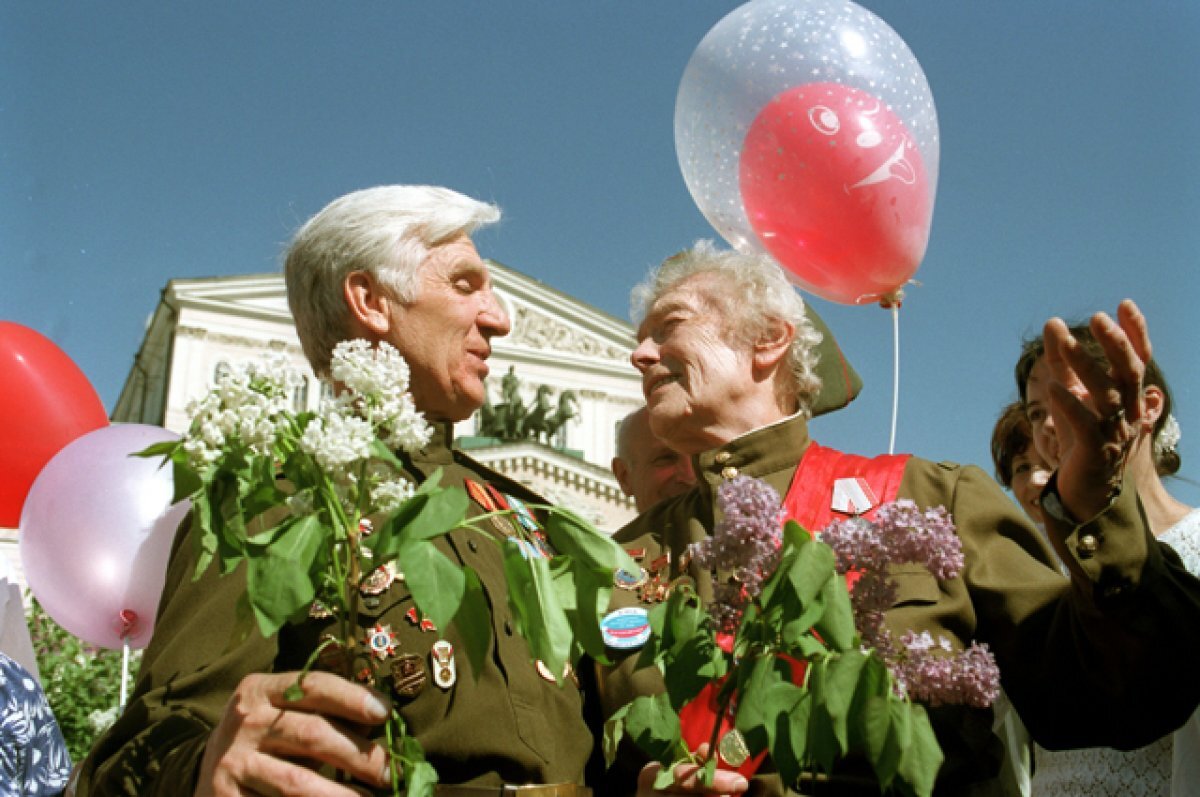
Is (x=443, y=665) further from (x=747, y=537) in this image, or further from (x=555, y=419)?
(x=555, y=419)

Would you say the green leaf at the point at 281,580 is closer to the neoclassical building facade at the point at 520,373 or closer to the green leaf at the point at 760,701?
the green leaf at the point at 760,701

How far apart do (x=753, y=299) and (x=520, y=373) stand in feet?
136

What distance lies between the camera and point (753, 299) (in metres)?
3.07

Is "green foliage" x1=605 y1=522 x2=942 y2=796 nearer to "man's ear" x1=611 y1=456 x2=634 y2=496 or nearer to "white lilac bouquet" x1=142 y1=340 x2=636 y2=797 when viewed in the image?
"white lilac bouquet" x1=142 y1=340 x2=636 y2=797

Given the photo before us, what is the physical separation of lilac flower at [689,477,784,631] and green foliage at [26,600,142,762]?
14662mm

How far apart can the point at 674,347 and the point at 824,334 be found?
19.4 inches

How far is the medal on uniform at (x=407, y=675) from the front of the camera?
1.98 m

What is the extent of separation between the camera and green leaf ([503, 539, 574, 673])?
144 cm

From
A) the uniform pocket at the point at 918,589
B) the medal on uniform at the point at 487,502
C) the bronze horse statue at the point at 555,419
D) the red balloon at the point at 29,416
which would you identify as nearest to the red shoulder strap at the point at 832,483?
the uniform pocket at the point at 918,589

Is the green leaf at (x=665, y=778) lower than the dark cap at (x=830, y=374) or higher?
lower

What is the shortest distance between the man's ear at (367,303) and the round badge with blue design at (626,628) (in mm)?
792

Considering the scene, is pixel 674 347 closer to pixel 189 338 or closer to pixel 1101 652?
pixel 1101 652

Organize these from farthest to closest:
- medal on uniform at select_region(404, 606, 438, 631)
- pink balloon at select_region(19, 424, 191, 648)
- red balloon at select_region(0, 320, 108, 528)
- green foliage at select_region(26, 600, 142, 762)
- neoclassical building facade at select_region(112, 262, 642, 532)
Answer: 1. neoclassical building facade at select_region(112, 262, 642, 532)
2. green foliage at select_region(26, 600, 142, 762)
3. red balloon at select_region(0, 320, 108, 528)
4. pink balloon at select_region(19, 424, 191, 648)
5. medal on uniform at select_region(404, 606, 438, 631)

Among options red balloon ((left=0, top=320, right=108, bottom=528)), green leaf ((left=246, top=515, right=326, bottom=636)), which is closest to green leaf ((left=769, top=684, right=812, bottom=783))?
green leaf ((left=246, top=515, right=326, bottom=636))
